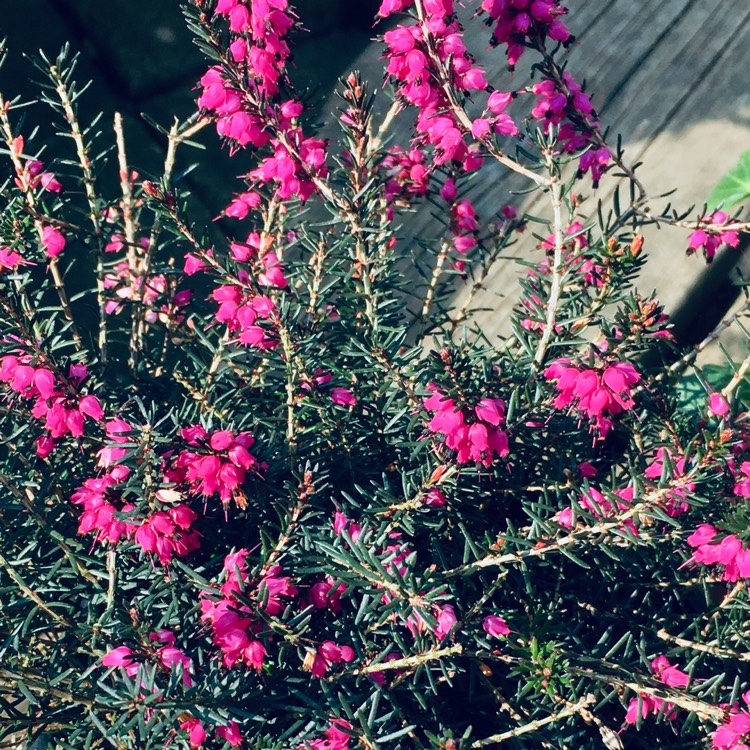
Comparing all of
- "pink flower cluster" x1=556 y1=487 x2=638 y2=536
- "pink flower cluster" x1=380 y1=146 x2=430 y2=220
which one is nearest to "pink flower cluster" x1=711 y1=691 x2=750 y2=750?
"pink flower cluster" x1=556 y1=487 x2=638 y2=536

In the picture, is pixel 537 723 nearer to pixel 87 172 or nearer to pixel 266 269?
pixel 266 269

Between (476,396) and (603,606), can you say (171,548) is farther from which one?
(603,606)

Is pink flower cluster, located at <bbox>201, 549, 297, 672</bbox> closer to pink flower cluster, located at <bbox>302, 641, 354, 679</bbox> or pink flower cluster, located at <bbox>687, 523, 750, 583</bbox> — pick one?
pink flower cluster, located at <bbox>302, 641, 354, 679</bbox>

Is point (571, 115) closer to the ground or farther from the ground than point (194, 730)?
farther from the ground

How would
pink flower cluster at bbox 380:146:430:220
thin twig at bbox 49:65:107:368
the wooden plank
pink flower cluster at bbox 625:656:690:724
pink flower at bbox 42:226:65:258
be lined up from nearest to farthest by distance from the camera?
pink flower cluster at bbox 625:656:690:724 → pink flower at bbox 42:226:65:258 → thin twig at bbox 49:65:107:368 → pink flower cluster at bbox 380:146:430:220 → the wooden plank

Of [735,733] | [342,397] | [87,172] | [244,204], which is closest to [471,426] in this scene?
[342,397]

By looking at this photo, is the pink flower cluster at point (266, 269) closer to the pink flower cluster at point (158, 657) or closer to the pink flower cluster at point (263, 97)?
the pink flower cluster at point (263, 97)
